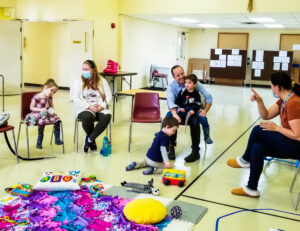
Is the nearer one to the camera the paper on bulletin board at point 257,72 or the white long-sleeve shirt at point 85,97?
the white long-sleeve shirt at point 85,97

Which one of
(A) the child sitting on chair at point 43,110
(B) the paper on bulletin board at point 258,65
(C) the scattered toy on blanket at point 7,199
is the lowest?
(C) the scattered toy on blanket at point 7,199

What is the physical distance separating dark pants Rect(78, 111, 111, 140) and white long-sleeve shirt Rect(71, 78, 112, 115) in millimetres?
86

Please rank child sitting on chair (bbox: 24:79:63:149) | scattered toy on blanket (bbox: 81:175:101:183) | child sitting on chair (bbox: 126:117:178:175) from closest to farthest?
1. scattered toy on blanket (bbox: 81:175:101:183)
2. child sitting on chair (bbox: 126:117:178:175)
3. child sitting on chair (bbox: 24:79:63:149)

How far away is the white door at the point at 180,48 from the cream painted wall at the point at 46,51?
18.0 ft

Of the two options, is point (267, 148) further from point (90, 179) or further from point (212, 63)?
point (212, 63)

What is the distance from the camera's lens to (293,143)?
3.10m

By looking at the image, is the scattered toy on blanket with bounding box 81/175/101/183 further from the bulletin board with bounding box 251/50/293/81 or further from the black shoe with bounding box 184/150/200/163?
the bulletin board with bounding box 251/50/293/81

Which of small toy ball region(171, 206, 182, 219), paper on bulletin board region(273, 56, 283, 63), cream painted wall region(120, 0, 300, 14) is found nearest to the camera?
small toy ball region(171, 206, 182, 219)

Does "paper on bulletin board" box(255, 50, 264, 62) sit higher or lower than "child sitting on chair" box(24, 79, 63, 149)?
higher

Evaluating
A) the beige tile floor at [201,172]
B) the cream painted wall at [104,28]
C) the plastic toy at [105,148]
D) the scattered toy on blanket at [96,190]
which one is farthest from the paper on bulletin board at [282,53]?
the scattered toy on blanket at [96,190]

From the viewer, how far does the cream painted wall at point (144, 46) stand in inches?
425

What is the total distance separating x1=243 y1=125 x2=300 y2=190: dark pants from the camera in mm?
3113

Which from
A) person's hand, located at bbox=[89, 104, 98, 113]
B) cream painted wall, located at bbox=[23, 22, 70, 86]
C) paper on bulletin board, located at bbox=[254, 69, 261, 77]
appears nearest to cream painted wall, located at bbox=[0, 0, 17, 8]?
cream painted wall, located at bbox=[23, 22, 70, 86]

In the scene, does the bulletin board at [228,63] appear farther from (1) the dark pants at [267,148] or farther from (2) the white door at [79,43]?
(1) the dark pants at [267,148]
